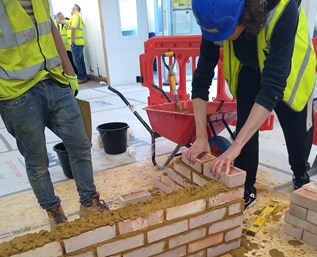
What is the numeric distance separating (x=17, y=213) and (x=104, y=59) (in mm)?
4935

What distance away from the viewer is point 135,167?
2.59 metres

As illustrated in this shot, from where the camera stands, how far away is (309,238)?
1605 millimetres

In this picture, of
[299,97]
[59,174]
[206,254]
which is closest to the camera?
[206,254]

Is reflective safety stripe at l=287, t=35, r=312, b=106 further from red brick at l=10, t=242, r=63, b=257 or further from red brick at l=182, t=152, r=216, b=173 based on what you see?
red brick at l=10, t=242, r=63, b=257

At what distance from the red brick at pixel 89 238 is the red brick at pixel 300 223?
3.21 ft

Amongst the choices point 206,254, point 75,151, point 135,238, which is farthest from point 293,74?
point 75,151

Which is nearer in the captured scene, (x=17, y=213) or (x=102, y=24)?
(x=17, y=213)

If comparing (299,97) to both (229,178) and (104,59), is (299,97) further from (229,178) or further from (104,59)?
(104,59)

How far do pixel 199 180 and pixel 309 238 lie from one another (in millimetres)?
645

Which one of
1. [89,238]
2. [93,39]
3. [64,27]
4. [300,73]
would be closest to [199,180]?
[89,238]

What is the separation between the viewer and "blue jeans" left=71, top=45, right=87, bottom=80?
7023mm

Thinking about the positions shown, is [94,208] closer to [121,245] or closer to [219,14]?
[121,245]

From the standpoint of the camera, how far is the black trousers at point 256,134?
1729 millimetres

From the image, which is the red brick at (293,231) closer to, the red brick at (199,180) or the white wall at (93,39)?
the red brick at (199,180)
